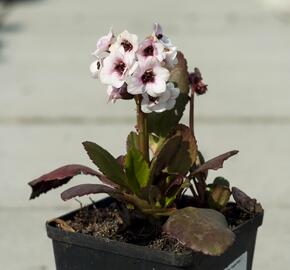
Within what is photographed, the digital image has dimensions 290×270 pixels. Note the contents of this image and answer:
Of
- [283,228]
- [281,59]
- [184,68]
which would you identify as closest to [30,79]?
[281,59]

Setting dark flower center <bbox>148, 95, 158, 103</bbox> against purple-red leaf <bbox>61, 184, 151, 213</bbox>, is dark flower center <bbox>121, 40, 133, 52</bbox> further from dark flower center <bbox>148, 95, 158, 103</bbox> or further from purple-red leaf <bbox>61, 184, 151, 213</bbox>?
purple-red leaf <bbox>61, 184, 151, 213</bbox>

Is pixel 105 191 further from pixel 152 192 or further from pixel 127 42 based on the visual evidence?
pixel 127 42

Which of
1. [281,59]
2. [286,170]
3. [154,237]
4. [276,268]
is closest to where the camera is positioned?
[154,237]

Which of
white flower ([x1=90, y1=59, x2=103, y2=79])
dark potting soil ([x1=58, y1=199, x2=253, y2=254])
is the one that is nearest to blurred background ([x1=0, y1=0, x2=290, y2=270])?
dark potting soil ([x1=58, y1=199, x2=253, y2=254])

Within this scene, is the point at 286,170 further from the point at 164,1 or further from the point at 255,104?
the point at 164,1

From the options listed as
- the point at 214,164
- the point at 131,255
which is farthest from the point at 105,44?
the point at 131,255

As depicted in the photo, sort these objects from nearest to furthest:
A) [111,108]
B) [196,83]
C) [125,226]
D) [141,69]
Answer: [141,69] < [125,226] < [196,83] < [111,108]
